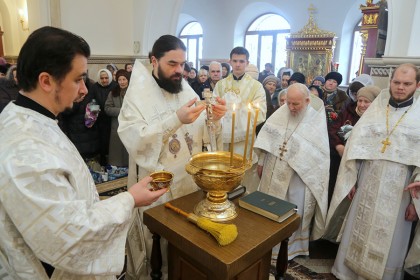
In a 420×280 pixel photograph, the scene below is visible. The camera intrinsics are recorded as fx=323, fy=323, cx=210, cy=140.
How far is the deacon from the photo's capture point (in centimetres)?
216

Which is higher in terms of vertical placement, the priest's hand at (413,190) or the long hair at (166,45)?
the long hair at (166,45)

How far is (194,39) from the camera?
1606cm

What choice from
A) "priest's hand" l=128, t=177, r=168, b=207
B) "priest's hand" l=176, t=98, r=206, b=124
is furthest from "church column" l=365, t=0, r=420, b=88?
"priest's hand" l=128, t=177, r=168, b=207

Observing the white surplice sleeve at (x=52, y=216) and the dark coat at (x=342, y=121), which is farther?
the dark coat at (x=342, y=121)

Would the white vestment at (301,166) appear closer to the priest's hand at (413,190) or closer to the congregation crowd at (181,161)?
the congregation crowd at (181,161)

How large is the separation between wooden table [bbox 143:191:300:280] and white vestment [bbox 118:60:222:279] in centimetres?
33

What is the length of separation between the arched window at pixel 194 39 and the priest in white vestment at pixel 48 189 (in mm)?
14871

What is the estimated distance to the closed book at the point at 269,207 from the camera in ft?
5.91

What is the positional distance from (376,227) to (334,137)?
3.38 ft

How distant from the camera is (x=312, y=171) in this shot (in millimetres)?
2930

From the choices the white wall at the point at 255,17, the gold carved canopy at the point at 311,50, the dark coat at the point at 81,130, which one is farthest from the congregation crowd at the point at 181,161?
the white wall at the point at 255,17

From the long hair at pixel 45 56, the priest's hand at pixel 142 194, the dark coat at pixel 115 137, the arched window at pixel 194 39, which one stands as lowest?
the dark coat at pixel 115 137

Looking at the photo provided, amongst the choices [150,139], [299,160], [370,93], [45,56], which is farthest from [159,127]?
[370,93]

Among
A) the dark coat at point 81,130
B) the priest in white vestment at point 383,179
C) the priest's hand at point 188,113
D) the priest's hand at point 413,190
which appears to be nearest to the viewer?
the priest's hand at point 188,113
